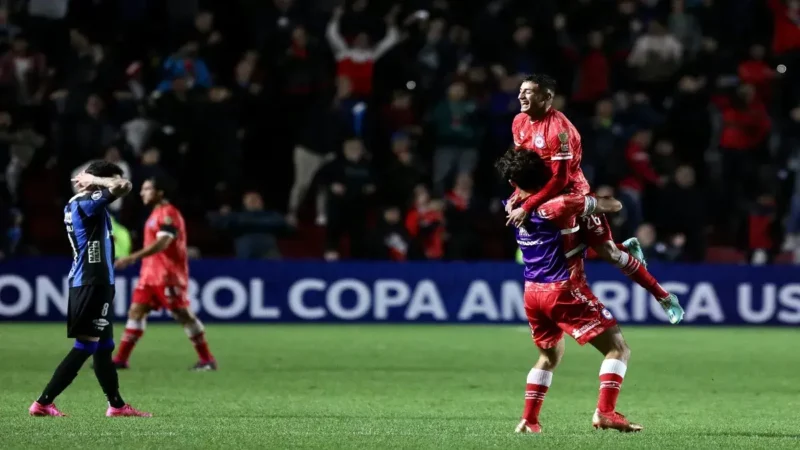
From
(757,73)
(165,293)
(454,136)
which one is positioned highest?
(757,73)

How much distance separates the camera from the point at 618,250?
31.6 ft

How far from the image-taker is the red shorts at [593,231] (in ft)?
30.7

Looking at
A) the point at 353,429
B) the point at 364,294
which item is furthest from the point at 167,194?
the point at 364,294

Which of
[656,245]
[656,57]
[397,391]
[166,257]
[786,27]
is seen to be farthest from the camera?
[786,27]

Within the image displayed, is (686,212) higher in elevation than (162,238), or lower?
higher

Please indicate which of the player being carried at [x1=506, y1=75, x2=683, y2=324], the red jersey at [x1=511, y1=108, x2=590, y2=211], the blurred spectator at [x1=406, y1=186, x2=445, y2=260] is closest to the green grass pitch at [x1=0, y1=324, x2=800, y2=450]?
the player being carried at [x1=506, y1=75, x2=683, y2=324]

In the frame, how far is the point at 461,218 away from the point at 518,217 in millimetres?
12978

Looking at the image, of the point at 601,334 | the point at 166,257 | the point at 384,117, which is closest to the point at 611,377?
the point at 601,334

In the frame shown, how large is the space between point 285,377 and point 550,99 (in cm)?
556

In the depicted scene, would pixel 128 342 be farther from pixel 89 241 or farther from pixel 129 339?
pixel 89 241

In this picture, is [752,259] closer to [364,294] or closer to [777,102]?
[777,102]

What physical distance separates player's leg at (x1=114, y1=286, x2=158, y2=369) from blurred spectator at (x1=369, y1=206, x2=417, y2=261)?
24.5 ft

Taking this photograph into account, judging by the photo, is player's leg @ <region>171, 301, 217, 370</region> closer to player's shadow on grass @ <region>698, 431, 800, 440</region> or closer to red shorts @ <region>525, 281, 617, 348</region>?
red shorts @ <region>525, 281, 617, 348</region>

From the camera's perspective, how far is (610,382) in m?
9.20
